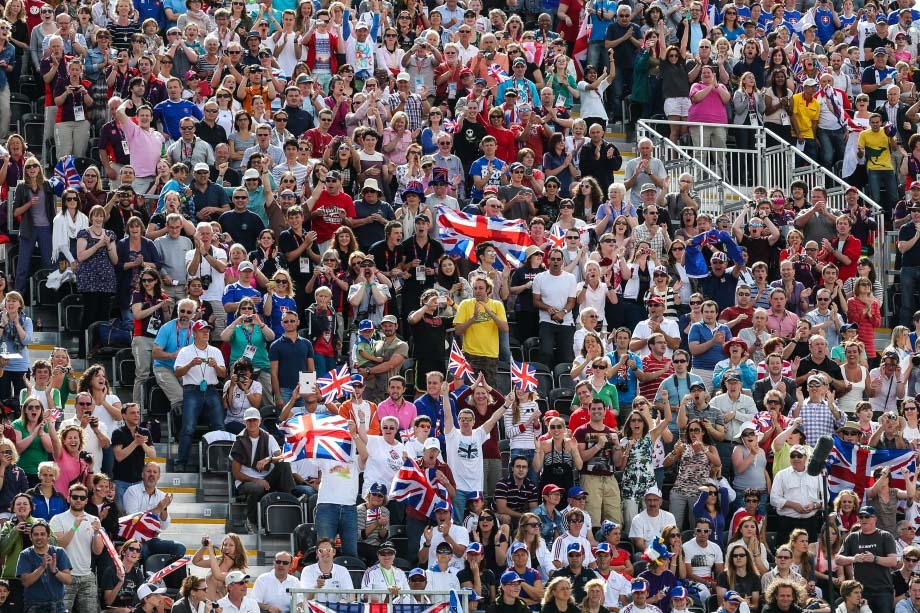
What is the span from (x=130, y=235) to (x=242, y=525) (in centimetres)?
366

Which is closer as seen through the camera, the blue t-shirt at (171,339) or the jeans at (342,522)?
the jeans at (342,522)

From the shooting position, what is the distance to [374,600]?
20219mm

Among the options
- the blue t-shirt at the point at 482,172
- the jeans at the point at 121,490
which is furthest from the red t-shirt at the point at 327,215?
the jeans at the point at 121,490

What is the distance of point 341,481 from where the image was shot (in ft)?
70.3

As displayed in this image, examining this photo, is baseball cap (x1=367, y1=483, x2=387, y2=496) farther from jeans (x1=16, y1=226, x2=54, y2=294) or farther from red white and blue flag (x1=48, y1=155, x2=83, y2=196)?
red white and blue flag (x1=48, y1=155, x2=83, y2=196)

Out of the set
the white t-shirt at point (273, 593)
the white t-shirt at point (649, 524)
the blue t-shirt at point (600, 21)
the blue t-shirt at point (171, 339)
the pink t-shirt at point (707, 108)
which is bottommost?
the white t-shirt at point (649, 524)

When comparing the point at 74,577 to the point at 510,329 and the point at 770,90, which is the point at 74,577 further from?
the point at 770,90

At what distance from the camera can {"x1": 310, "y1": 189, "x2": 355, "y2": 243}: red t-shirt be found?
25.2m

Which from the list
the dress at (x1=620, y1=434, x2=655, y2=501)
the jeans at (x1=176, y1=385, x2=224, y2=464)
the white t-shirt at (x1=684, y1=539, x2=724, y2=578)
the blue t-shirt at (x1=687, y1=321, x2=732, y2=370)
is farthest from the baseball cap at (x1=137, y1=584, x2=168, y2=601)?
the blue t-shirt at (x1=687, y1=321, x2=732, y2=370)

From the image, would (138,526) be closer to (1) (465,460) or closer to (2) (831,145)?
(1) (465,460)

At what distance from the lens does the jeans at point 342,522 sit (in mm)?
21297

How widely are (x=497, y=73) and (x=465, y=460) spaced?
318 inches

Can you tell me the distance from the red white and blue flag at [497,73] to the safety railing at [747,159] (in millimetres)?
2105

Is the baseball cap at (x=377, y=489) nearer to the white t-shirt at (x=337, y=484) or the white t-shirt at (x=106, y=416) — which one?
the white t-shirt at (x=337, y=484)
